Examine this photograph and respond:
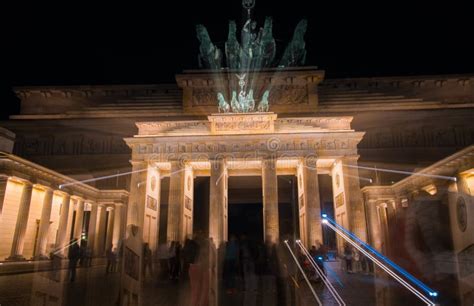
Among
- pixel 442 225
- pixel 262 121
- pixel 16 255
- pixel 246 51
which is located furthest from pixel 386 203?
pixel 16 255

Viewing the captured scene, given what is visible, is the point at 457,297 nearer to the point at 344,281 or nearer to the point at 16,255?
the point at 344,281

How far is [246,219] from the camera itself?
32312 mm

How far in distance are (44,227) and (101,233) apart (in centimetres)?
635

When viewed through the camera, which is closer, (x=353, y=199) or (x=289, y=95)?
(x=353, y=199)

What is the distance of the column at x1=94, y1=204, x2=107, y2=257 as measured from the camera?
27311 millimetres

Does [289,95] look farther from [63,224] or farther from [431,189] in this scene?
[63,224]

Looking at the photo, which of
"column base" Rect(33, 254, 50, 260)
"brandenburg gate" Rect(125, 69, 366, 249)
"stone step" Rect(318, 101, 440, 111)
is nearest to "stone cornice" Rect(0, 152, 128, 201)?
"column base" Rect(33, 254, 50, 260)

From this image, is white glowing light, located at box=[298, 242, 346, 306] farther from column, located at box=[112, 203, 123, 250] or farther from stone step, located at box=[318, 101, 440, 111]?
stone step, located at box=[318, 101, 440, 111]

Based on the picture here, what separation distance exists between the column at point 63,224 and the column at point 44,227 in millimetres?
1549

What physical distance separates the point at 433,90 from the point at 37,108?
3880cm

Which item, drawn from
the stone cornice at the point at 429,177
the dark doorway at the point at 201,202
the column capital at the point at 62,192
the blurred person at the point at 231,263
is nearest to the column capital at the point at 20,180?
the column capital at the point at 62,192

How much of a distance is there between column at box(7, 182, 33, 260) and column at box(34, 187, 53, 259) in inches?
79.5

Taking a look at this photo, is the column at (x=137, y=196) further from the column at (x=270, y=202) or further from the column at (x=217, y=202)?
the column at (x=270, y=202)

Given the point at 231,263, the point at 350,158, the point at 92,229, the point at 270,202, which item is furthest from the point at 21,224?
the point at 350,158
